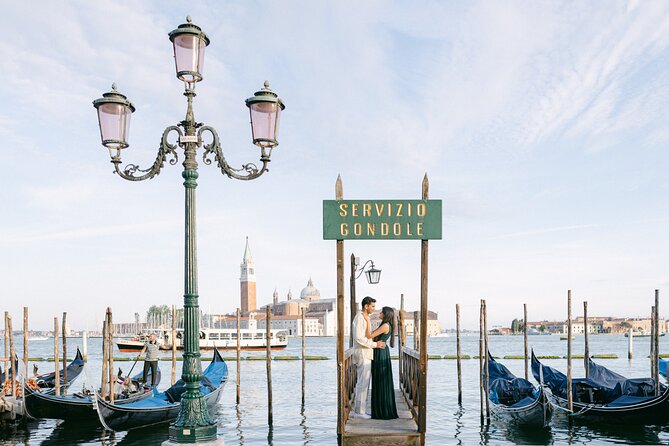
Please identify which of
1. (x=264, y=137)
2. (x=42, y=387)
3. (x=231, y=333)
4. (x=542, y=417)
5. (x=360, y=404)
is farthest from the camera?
(x=231, y=333)

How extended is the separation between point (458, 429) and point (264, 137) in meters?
11.1

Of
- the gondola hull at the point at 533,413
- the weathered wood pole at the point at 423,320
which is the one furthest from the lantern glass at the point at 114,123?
the gondola hull at the point at 533,413

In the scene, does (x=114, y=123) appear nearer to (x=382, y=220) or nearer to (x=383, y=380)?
(x=382, y=220)

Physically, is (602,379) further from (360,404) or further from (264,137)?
(264,137)

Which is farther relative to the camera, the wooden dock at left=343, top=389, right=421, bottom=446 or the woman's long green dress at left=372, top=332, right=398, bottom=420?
the woman's long green dress at left=372, top=332, right=398, bottom=420

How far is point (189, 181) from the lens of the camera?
262 inches

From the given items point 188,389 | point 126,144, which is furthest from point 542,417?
point 126,144

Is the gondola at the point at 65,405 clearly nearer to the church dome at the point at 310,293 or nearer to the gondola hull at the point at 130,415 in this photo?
the gondola hull at the point at 130,415

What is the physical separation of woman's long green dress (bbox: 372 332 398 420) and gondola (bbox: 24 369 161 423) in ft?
29.0

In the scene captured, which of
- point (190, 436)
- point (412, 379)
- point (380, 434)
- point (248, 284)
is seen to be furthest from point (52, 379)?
point (248, 284)

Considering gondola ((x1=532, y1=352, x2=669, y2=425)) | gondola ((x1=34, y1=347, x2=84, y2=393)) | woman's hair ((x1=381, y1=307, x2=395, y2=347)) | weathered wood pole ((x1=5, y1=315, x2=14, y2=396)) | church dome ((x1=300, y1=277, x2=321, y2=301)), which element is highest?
woman's hair ((x1=381, y1=307, x2=395, y2=347))

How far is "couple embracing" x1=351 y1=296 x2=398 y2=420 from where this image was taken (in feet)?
26.1

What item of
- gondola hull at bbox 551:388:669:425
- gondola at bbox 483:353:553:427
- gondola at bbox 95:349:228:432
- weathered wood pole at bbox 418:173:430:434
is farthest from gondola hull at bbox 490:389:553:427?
weathered wood pole at bbox 418:173:430:434

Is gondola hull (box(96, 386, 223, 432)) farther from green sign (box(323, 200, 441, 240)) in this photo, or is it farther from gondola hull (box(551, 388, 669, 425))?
green sign (box(323, 200, 441, 240))
